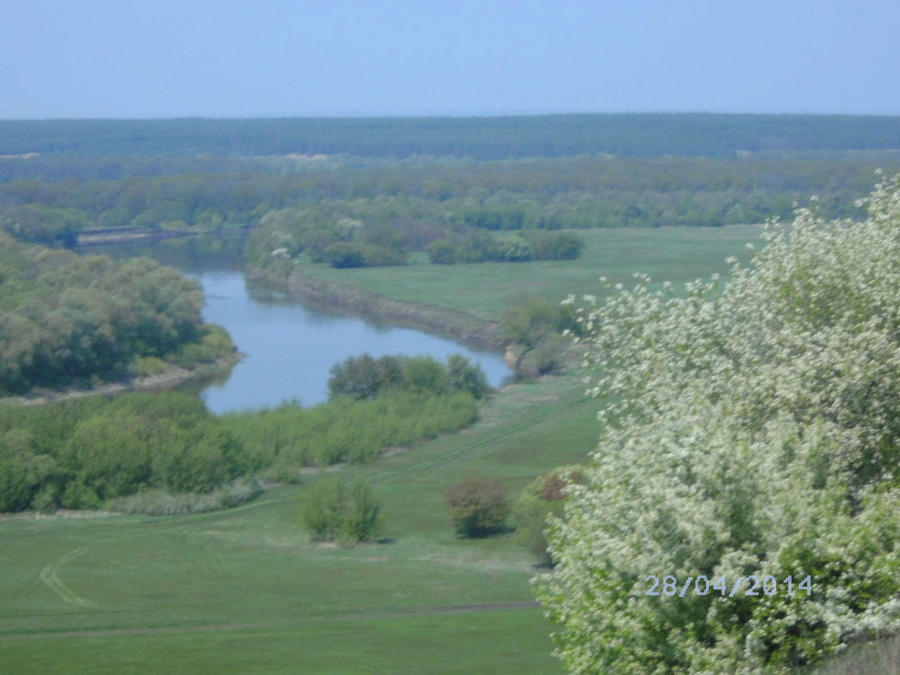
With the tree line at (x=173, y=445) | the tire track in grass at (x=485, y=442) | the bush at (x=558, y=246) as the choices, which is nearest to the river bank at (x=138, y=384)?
the tree line at (x=173, y=445)

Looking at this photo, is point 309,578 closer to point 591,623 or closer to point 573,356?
point 591,623

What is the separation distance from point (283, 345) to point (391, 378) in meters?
8.47

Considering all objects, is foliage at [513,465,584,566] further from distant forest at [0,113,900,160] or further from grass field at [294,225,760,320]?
distant forest at [0,113,900,160]

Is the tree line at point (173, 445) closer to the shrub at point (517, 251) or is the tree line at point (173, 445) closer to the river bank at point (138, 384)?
the river bank at point (138, 384)

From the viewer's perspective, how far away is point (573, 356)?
30766 mm

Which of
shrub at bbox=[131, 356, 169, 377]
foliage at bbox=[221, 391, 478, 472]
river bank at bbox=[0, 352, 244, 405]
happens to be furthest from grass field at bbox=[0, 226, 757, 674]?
shrub at bbox=[131, 356, 169, 377]

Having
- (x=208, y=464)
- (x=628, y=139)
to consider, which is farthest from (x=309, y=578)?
(x=628, y=139)

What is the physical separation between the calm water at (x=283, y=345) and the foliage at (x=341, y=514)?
9381 millimetres

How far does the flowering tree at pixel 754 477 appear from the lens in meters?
4.89

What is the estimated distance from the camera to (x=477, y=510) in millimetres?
15945

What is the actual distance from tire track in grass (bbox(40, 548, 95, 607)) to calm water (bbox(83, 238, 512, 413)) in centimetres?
1015

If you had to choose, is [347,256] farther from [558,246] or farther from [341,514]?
[341,514]

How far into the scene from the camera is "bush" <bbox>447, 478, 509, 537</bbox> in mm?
15969

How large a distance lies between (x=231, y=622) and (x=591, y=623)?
7.51 metres
